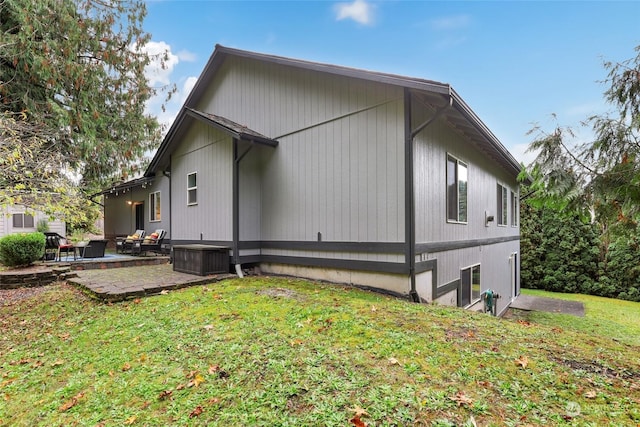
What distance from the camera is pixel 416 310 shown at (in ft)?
15.7

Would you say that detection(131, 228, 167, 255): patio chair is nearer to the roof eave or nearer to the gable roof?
the gable roof

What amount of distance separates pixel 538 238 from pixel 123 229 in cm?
2370

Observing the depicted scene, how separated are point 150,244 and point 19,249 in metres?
4.26

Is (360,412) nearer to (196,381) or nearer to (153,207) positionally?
(196,381)

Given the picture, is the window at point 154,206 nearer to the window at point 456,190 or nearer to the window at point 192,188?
the window at point 192,188

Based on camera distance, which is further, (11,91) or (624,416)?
(11,91)

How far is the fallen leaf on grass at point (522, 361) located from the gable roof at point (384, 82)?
148 inches

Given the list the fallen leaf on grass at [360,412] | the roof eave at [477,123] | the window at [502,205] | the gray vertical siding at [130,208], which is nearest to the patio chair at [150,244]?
the gray vertical siding at [130,208]

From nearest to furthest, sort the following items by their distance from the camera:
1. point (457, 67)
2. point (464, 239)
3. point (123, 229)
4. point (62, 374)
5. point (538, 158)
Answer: point (62, 374), point (538, 158), point (464, 239), point (457, 67), point (123, 229)

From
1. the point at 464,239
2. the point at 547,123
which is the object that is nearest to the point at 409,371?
the point at 547,123

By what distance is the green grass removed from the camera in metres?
2.31

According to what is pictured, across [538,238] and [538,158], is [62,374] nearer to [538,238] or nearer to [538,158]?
[538,158]

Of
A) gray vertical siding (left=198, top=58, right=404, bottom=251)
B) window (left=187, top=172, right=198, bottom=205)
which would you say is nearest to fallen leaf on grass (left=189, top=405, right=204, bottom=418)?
gray vertical siding (left=198, top=58, right=404, bottom=251)

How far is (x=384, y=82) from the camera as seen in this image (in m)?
5.57
